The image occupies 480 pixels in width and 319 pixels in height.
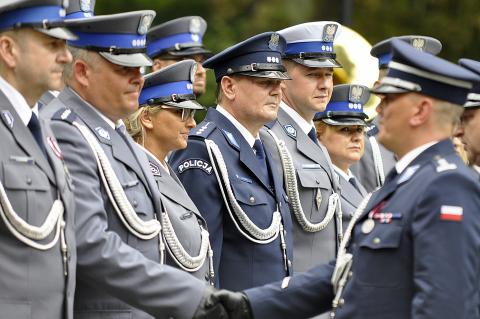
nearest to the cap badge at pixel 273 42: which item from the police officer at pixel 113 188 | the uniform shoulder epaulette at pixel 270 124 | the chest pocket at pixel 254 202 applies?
the uniform shoulder epaulette at pixel 270 124

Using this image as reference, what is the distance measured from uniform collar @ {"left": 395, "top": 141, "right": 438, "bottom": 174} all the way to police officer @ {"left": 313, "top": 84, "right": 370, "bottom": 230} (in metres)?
3.25

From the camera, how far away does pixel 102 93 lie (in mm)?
7531

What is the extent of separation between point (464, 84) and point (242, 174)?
7.98ft

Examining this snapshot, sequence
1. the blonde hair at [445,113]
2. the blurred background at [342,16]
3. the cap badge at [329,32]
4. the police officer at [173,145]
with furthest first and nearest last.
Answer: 1. the blurred background at [342,16]
2. the cap badge at [329,32]
3. the police officer at [173,145]
4. the blonde hair at [445,113]

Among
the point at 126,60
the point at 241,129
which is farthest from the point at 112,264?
the point at 241,129

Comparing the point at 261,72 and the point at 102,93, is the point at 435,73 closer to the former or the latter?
the point at 102,93

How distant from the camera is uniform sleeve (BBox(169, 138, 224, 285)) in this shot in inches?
338

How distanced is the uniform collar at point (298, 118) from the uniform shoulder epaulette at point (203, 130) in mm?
844

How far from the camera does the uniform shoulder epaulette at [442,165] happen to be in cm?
645

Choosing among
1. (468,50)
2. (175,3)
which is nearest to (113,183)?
(468,50)

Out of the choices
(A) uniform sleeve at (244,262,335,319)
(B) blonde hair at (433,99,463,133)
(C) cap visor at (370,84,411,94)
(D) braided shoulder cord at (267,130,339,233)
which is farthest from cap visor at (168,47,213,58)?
(B) blonde hair at (433,99,463,133)

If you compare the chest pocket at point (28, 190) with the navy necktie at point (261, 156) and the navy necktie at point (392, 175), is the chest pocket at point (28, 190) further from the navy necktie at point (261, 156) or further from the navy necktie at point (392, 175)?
the navy necktie at point (261, 156)

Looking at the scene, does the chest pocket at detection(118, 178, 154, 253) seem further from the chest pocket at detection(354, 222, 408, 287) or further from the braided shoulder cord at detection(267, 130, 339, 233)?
the braided shoulder cord at detection(267, 130, 339, 233)

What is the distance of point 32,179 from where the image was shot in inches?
266
